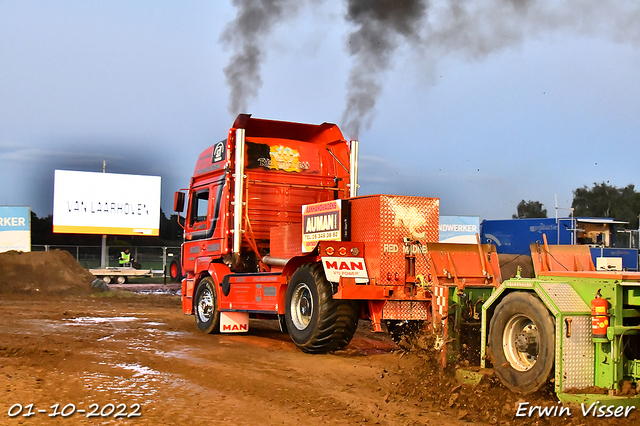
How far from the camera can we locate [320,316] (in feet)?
31.9

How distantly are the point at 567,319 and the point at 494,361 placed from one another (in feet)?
3.64

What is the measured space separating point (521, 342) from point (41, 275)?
949 inches

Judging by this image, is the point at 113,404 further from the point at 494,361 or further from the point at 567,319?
the point at 567,319

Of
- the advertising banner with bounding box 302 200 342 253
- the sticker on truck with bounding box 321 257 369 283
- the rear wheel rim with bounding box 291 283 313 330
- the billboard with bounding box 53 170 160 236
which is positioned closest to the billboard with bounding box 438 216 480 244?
the billboard with bounding box 53 170 160 236

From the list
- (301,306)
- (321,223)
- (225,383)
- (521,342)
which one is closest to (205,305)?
(301,306)

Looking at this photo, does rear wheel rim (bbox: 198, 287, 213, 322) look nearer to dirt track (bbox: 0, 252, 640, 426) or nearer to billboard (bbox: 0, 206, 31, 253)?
dirt track (bbox: 0, 252, 640, 426)

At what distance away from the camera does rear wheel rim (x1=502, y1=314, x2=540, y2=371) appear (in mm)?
6234

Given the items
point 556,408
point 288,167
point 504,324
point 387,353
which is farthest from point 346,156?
point 556,408

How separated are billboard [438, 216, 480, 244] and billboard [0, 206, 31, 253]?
19.7 metres

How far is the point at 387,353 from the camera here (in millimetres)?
10484

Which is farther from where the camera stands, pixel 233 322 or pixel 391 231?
pixel 233 322

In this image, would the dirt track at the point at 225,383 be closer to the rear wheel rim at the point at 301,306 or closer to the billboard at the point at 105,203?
the rear wheel rim at the point at 301,306

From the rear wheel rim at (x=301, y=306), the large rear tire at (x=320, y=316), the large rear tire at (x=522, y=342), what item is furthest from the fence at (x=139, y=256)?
the large rear tire at (x=522, y=342)

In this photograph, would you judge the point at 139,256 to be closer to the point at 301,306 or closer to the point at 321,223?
the point at 301,306
